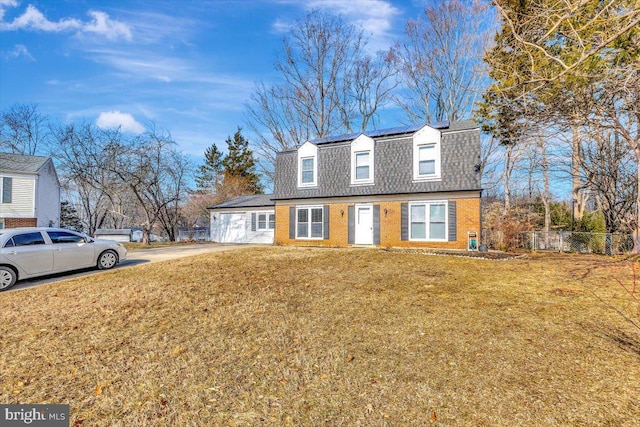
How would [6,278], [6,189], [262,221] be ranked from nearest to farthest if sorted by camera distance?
[6,278]
[6,189]
[262,221]

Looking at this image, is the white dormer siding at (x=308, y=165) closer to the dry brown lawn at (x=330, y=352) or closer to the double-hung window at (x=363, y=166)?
the double-hung window at (x=363, y=166)

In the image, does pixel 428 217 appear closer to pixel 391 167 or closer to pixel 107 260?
pixel 391 167

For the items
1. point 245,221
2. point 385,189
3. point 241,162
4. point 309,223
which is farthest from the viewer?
point 241,162

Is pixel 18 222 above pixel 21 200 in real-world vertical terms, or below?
below

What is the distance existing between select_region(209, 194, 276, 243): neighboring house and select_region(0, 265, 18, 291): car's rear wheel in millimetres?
12848

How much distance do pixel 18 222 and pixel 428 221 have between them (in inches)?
971

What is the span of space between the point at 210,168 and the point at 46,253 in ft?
117

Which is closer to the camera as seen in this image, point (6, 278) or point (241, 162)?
point (6, 278)

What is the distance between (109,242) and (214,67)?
7.62m

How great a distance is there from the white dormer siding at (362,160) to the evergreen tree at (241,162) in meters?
24.4

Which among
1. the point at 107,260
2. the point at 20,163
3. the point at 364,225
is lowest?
the point at 107,260

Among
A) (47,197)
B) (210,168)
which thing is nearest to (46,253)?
(47,197)

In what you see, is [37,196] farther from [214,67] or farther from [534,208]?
[534,208]

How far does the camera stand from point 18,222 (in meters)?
19.8
